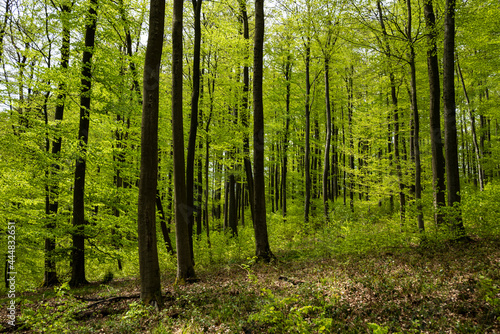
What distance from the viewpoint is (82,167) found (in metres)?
10.2

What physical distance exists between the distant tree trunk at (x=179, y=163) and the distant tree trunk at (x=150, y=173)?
179 centimetres

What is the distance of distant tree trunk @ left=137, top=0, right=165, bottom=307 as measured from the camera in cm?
595

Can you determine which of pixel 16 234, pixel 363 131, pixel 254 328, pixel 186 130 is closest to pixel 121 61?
pixel 186 130

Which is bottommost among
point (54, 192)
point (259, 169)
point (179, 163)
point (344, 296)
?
point (344, 296)

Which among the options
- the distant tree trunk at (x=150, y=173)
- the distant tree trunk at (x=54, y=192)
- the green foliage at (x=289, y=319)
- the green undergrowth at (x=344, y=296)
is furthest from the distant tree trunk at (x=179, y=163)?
the distant tree trunk at (x=54, y=192)

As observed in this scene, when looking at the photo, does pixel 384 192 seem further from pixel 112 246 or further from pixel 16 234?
pixel 16 234

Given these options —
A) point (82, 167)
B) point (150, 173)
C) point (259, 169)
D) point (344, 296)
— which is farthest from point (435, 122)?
point (82, 167)

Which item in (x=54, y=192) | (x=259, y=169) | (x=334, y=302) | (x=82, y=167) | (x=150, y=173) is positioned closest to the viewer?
(x=334, y=302)

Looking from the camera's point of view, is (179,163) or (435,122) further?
(435,122)

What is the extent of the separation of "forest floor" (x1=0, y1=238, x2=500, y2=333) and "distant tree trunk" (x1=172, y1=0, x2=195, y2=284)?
2.28ft

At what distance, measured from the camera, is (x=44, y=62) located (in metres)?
12.9

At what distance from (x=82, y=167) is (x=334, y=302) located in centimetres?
1008

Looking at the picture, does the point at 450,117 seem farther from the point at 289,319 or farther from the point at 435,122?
the point at 289,319

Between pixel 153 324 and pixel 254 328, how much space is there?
2074 mm
